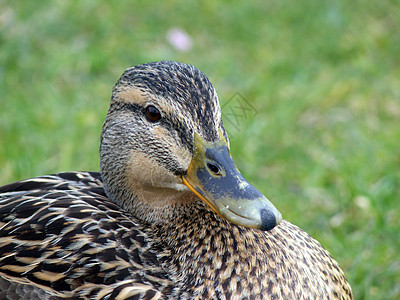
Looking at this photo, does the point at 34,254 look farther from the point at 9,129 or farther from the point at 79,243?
the point at 9,129

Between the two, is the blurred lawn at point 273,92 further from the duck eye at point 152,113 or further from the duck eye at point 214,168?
the duck eye at point 152,113

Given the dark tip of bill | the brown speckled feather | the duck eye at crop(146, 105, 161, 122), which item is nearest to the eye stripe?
the duck eye at crop(146, 105, 161, 122)

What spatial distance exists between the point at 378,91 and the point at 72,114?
2.33 metres

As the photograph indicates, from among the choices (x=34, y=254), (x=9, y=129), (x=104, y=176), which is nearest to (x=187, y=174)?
(x=104, y=176)

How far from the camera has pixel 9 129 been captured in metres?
3.83

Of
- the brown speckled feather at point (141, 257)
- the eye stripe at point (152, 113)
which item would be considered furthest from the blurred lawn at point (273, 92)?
the eye stripe at point (152, 113)

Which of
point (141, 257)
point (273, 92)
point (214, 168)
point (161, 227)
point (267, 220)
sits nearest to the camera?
point (267, 220)

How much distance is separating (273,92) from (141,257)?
2638 mm

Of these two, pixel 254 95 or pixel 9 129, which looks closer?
pixel 9 129

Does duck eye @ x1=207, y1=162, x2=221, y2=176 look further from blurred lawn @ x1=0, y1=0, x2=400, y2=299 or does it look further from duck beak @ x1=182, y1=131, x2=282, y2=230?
blurred lawn @ x1=0, y1=0, x2=400, y2=299

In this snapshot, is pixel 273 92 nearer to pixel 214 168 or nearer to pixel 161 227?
pixel 161 227

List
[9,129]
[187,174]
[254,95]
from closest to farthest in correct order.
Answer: [187,174], [9,129], [254,95]

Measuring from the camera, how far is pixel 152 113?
2164 mm

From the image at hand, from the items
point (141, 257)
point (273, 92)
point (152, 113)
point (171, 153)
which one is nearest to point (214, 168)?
point (171, 153)
